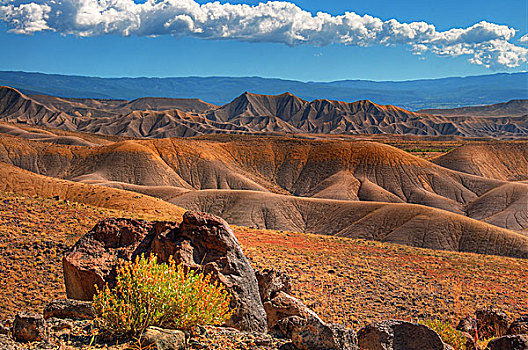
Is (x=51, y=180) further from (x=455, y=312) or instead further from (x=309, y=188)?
(x=309, y=188)

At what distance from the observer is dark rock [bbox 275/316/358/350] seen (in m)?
6.79

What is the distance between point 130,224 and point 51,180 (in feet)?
114

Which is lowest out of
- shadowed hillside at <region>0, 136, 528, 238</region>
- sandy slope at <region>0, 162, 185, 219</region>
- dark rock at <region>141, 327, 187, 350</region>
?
shadowed hillside at <region>0, 136, 528, 238</region>

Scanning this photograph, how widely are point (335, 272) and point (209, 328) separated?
15825 millimetres

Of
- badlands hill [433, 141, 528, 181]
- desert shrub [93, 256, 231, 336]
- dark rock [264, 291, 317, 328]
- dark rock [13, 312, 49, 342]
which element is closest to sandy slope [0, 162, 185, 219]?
dark rock [264, 291, 317, 328]

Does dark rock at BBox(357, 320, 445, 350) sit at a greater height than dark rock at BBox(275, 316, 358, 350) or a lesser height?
lesser

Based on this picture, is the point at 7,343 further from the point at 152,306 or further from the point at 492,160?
the point at 492,160

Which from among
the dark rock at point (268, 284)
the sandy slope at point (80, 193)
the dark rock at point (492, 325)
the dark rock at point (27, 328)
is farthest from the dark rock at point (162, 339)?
the sandy slope at point (80, 193)

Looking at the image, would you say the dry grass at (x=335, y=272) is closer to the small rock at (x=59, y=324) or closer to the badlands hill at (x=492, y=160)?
the small rock at (x=59, y=324)

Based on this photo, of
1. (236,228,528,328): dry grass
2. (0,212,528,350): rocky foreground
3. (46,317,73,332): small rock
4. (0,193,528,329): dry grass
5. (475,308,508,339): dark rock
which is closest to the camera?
(0,212,528,350): rocky foreground

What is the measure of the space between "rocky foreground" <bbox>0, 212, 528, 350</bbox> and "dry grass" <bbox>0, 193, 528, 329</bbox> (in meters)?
5.71

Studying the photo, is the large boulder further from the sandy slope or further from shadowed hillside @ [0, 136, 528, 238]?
shadowed hillside @ [0, 136, 528, 238]

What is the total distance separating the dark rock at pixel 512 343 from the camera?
8.03 meters

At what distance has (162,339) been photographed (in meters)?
6.07
